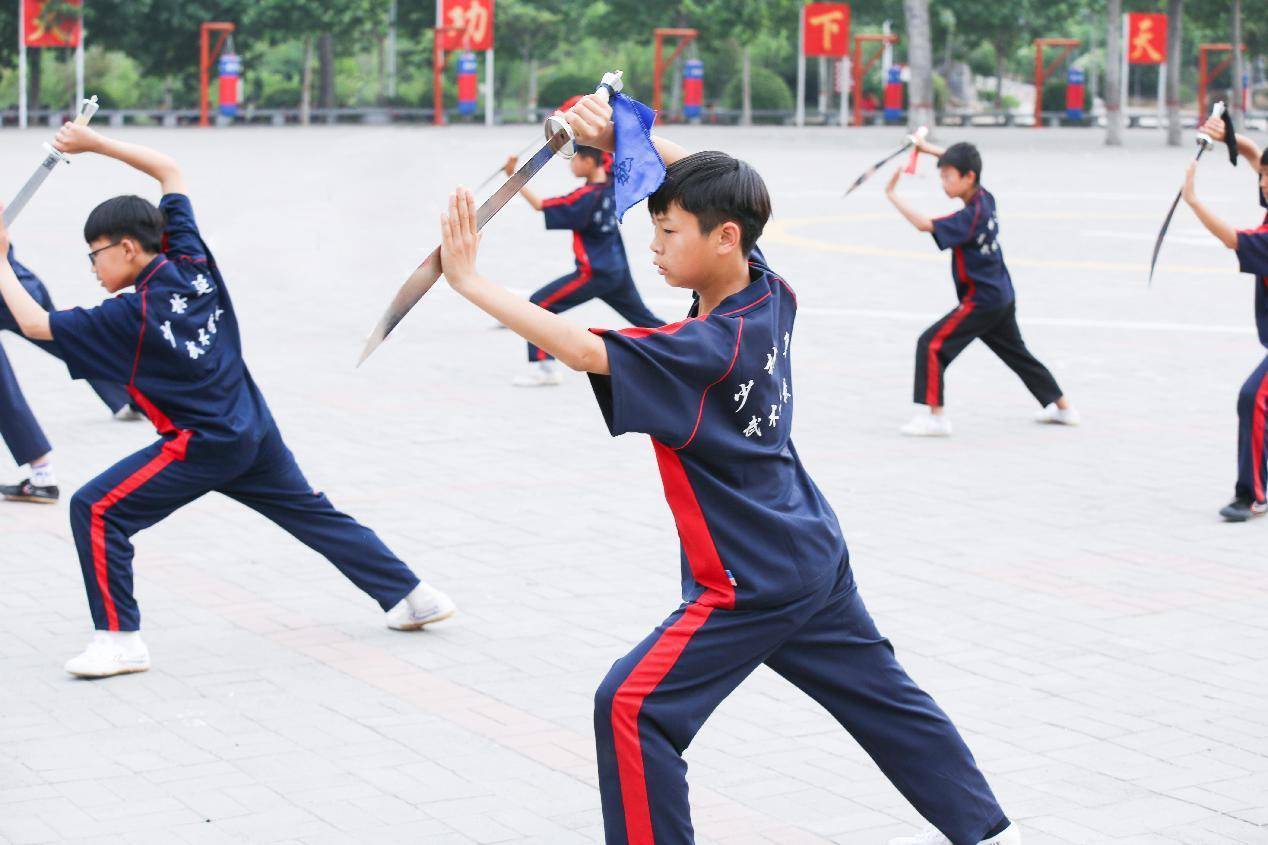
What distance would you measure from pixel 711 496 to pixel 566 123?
78cm

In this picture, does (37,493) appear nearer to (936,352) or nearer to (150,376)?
(150,376)

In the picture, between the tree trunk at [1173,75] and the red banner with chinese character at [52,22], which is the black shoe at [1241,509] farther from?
the red banner with chinese character at [52,22]

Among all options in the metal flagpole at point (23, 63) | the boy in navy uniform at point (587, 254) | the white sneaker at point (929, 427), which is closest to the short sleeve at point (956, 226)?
the white sneaker at point (929, 427)

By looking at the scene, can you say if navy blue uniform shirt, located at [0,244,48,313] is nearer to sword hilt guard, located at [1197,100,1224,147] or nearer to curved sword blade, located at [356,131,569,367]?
sword hilt guard, located at [1197,100,1224,147]

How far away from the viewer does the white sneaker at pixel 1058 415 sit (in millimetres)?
9852

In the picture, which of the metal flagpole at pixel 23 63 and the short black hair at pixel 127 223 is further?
the metal flagpole at pixel 23 63

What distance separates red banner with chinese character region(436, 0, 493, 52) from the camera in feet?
139

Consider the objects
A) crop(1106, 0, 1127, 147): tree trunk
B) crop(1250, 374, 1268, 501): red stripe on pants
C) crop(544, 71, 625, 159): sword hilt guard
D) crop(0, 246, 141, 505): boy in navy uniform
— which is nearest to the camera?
crop(544, 71, 625, 159): sword hilt guard

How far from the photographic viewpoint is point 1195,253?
17594 millimetres

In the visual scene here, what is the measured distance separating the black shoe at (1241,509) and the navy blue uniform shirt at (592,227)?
14.1ft

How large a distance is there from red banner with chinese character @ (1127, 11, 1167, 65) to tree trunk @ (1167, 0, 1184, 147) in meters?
6.91

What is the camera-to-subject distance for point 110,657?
5715mm

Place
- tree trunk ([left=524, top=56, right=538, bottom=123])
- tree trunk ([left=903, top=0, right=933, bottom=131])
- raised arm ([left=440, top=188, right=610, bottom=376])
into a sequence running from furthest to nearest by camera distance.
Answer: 1. tree trunk ([left=524, top=56, right=538, bottom=123])
2. tree trunk ([left=903, top=0, right=933, bottom=131])
3. raised arm ([left=440, top=188, right=610, bottom=376])

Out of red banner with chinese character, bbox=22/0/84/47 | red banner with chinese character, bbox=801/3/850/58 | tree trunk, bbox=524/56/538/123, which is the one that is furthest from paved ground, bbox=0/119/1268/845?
tree trunk, bbox=524/56/538/123
